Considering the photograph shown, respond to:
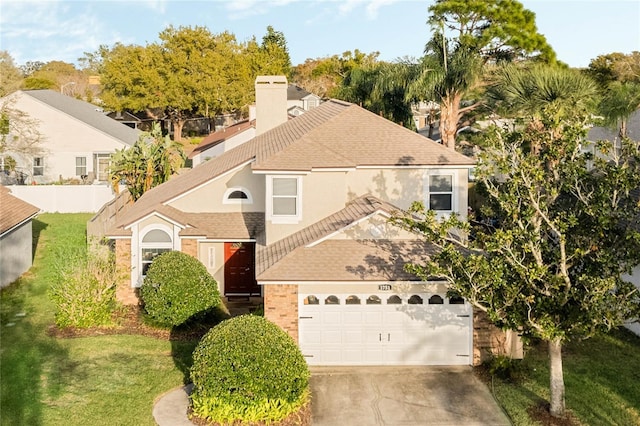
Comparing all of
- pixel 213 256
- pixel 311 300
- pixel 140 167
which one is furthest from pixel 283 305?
pixel 140 167

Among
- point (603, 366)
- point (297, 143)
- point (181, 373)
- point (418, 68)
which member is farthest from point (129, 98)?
point (603, 366)

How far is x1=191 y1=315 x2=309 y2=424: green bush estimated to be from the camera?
41.6ft

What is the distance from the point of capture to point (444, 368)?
53.0 ft

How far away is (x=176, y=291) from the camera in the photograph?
18516mm

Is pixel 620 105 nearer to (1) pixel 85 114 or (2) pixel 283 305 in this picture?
(2) pixel 283 305

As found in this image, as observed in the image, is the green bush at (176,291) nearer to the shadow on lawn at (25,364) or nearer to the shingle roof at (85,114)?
the shadow on lawn at (25,364)

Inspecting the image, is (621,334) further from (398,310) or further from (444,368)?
(398,310)

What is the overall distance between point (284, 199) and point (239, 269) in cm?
500

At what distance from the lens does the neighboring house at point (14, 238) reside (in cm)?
2328

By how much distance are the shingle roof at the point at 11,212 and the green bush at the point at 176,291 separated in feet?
24.4

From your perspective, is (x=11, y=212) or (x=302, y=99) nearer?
(x=11, y=212)

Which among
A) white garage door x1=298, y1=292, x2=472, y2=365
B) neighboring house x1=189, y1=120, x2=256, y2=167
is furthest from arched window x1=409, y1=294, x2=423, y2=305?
neighboring house x1=189, y1=120, x2=256, y2=167

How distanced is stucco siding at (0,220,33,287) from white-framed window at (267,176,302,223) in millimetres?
11096

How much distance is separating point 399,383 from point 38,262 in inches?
734
